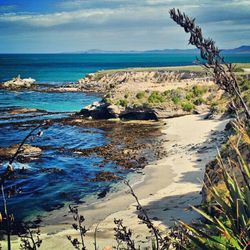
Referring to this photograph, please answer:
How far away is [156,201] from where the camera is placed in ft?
55.4

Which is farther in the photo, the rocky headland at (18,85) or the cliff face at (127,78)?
the rocky headland at (18,85)

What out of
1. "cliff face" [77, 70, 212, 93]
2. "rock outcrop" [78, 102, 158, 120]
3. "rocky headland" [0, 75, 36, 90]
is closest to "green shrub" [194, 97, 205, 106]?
"rock outcrop" [78, 102, 158, 120]

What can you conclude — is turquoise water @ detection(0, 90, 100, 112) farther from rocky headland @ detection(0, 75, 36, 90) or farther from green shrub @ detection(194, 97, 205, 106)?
green shrub @ detection(194, 97, 205, 106)

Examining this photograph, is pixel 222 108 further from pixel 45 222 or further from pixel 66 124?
pixel 45 222

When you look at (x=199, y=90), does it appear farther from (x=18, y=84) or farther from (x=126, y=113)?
(x=18, y=84)

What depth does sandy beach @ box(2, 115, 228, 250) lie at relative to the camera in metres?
13.5

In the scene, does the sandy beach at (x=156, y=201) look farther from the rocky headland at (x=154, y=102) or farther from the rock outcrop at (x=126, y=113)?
the rocky headland at (x=154, y=102)

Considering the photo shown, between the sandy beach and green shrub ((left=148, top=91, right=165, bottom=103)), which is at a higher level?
green shrub ((left=148, top=91, right=165, bottom=103))

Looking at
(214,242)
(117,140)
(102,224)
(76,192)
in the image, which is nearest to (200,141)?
(117,140)

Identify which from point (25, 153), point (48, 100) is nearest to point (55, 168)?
point (25, 153)

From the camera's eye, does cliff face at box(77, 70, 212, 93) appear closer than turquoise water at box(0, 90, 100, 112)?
No

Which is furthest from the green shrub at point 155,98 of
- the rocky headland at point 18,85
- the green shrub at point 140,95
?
the rocky headland at point 18,85

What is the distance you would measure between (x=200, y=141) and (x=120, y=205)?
13.1 m

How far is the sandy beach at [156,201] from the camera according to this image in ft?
44.4
